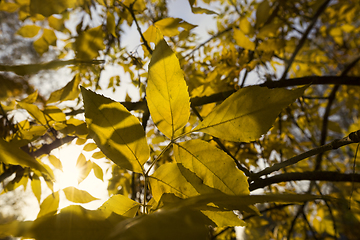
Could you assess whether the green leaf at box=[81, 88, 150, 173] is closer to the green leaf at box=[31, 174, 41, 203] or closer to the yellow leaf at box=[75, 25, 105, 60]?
the yellow leaf at box=[75, 25, 105, 60]

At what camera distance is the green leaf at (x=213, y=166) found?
265 mm

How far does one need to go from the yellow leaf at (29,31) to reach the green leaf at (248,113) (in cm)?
79

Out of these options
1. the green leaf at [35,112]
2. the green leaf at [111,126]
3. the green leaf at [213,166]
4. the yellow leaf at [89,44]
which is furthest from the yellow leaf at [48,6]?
the green leaf at [213,166]

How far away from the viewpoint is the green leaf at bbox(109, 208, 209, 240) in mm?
145

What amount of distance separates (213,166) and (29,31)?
2.75 feet

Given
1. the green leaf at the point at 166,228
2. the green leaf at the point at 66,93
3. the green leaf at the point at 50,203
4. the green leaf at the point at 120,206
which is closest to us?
the green leaf at the point at 166,228

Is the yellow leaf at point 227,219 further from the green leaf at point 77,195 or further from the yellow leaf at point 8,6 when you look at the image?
the yellow leaf at point 8,6

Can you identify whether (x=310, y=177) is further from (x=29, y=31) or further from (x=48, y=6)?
(x=29, y=31)

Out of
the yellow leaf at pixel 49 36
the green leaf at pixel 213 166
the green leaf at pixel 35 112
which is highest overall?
the yellow leaf at pixel 49 36

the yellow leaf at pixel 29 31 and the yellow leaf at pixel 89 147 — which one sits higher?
the yellow leaf at pixel 29 31

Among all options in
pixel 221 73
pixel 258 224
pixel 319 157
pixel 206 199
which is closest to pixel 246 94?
pixel 206 199

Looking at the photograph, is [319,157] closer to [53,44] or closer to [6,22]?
[53,44]

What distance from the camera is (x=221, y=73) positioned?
2.82ft

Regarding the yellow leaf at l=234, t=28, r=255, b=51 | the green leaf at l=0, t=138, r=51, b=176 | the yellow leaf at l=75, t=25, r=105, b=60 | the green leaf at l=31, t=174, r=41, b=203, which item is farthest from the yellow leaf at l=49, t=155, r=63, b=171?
the yellow leaf at l=234, t=28, r=255, b=51
